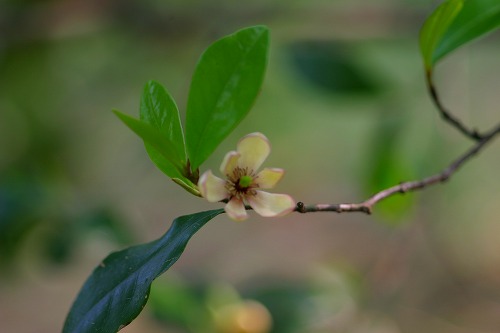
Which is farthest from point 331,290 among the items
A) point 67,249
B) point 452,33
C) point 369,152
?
point 452,33

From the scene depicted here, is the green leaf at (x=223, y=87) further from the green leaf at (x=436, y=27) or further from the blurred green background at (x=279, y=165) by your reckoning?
the blurred green background at (x=279, y=165)

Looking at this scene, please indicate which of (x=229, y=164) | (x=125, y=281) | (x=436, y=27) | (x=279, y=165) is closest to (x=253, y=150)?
(x=229, y=164)

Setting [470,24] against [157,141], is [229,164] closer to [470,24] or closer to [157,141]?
[157,141]

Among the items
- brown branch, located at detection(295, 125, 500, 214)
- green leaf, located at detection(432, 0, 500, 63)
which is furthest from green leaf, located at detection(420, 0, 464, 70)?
brown branch, located at detection(295, 125, 500, 214)

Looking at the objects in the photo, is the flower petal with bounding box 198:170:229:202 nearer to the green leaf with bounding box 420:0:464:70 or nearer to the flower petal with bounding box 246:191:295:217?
the flower petal with bounding box 246:191:295:217

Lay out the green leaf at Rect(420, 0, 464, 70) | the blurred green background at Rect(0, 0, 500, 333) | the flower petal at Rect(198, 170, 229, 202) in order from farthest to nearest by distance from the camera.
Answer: the blurred green background at Rect(0, 0, 500, 333)
the green leaf at Rect(420, 0, 464, 70)
the flower petal at Rect(198, 170, 229, 202)

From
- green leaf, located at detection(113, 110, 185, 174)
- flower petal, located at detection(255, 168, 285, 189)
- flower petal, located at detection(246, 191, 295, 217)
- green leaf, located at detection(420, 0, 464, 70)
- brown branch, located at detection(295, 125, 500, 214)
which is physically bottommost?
brown branch, located at detection(295, 125, 500, 214)

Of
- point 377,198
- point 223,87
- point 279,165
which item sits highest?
point 279,165
